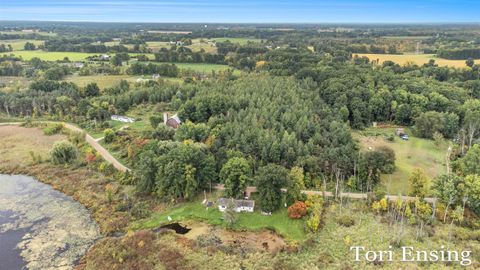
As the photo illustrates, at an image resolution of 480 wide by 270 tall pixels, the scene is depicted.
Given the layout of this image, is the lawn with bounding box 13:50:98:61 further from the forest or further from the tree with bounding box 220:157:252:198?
the tree with bounding box 220:157:252:198

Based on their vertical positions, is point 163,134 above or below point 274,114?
below

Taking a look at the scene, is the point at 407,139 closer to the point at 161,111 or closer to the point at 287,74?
the point at 287,74

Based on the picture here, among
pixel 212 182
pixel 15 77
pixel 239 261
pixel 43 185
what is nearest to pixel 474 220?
pixel 239 261

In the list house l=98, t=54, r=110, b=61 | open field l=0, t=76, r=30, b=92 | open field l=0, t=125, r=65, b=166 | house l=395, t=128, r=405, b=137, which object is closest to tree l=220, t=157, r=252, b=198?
open field l=0, t=125, r=65, b=166

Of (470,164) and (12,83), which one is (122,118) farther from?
(470,164)

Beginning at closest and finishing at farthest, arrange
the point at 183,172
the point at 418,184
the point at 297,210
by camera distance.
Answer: the point at 297,210, the point at 418,184, the point at 183,172

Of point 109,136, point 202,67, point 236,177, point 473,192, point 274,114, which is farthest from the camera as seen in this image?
point 202,67

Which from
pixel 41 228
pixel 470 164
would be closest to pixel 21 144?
pixel 41 228

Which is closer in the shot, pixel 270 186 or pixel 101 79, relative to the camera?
pixel 270 186
